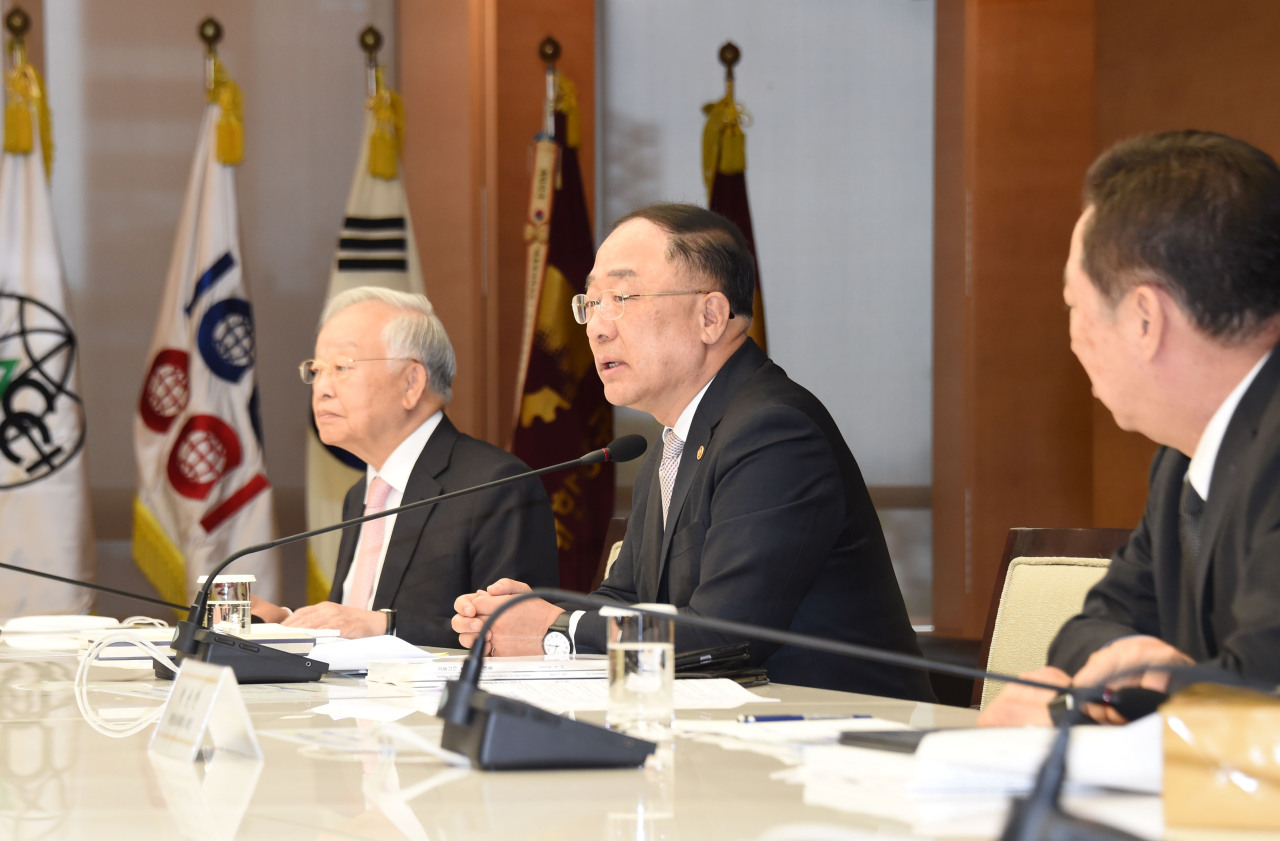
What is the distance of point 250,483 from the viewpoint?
4.77 m

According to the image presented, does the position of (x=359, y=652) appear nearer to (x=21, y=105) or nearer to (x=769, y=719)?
(x=769, y=719)

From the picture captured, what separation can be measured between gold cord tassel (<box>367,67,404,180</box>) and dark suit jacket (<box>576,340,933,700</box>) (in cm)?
268

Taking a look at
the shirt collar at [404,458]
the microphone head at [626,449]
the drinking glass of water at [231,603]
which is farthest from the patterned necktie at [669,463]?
the shirt collar at [404,458]

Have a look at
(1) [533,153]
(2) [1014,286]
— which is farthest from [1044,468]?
(1) [533,153]

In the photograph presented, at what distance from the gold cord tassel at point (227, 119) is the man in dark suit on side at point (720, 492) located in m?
2.46

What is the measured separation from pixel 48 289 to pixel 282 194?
1107mm

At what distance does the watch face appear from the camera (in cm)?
222

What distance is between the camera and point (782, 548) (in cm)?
216

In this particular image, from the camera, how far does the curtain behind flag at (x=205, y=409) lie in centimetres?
473

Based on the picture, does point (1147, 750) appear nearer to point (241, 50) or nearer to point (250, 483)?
point (250, 483)

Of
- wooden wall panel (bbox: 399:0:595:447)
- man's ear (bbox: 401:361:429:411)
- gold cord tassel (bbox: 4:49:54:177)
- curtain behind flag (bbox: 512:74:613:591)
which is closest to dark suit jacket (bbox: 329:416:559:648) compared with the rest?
man's ear (bbox: 401:361:429:411)

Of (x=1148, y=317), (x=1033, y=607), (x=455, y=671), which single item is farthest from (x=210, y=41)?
(x=1148, y=317)

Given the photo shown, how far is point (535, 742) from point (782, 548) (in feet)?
3.43

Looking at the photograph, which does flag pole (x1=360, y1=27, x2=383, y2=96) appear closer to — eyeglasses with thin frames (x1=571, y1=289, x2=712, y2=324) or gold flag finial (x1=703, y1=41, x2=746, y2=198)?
gold flag finial (x1=703, y1=41, x2=746, y2=198)
